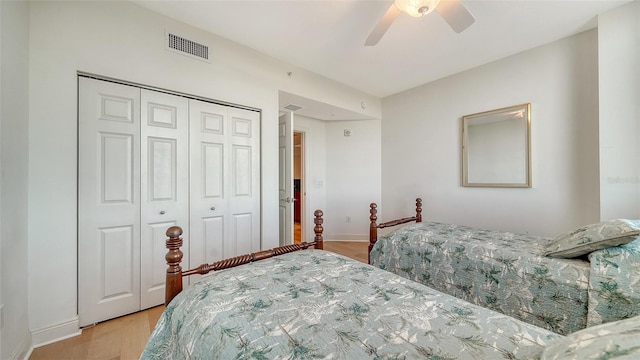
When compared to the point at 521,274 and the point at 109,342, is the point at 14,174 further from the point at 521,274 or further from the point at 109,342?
the point at 521,274

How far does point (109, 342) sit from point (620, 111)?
14.3ft

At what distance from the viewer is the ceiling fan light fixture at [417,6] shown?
1602 mm

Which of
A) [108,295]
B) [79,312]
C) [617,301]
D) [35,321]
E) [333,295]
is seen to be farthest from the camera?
[108,295]

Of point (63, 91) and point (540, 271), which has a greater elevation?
point (63, 91)

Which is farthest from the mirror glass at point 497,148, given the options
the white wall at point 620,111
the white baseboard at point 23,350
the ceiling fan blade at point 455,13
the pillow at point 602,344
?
the white baseboard at point 23,350

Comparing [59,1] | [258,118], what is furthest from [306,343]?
[59,1]

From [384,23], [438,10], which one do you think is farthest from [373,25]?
[438,10]

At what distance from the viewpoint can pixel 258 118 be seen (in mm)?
2797

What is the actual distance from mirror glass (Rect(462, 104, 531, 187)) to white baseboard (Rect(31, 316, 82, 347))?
4121mm

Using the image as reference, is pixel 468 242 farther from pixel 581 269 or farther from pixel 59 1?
pixel 59 1

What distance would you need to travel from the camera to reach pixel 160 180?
215cm

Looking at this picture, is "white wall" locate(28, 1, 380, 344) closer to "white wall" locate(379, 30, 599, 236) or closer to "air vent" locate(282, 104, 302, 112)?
"air vent" locate(282, 104, 302, 112)

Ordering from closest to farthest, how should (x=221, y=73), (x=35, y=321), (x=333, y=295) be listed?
1. (x=333, y=295)
2. (x=35, y=321)
3. (x=221, y=73)

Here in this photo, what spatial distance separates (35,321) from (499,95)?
4.74 meters
